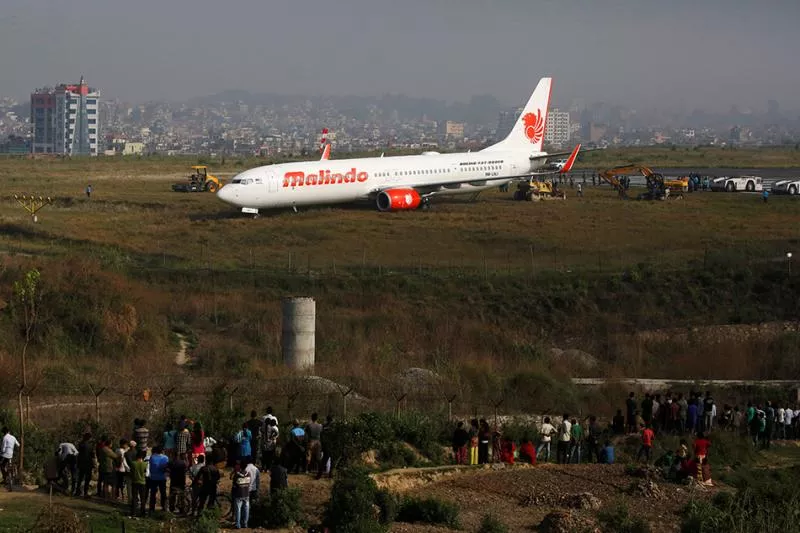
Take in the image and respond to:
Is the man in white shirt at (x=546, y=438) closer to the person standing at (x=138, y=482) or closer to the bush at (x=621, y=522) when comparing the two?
A: the bush at (x=621, y=522)

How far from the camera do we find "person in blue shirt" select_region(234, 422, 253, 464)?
829 inches

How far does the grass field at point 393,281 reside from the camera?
35.8 meters

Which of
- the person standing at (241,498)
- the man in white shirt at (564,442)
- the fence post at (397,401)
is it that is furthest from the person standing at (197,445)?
the man in white shirt at (564,442)

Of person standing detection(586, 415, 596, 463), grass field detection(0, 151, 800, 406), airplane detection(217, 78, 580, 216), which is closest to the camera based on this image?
person standing detection(586, 415, 596, 463)

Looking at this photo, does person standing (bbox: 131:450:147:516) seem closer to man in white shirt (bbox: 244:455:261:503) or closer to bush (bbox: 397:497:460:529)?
man in white shirt (bbox: 244:455:261:503)

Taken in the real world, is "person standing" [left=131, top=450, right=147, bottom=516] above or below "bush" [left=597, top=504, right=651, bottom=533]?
above

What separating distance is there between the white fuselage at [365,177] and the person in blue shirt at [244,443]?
35.9 meters

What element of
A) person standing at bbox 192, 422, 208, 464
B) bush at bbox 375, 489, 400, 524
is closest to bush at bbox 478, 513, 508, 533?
bush at bbox 375, 489, 400, 524

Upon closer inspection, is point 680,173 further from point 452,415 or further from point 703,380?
point 452,415

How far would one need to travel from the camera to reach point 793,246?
51219 mm

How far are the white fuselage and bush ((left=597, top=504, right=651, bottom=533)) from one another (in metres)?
38.7

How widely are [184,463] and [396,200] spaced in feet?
142

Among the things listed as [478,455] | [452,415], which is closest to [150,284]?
[452,415]

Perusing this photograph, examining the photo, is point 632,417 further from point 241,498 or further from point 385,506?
point 241,498
